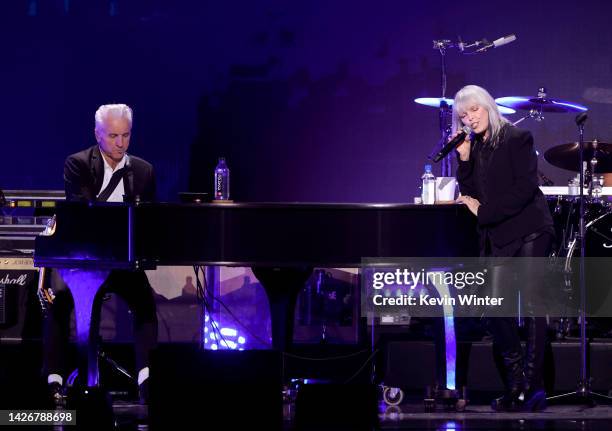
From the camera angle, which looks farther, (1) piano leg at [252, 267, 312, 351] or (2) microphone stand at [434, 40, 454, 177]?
(2) microphone stand at [434, 40, 454, 177]

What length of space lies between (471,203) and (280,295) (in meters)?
1.21

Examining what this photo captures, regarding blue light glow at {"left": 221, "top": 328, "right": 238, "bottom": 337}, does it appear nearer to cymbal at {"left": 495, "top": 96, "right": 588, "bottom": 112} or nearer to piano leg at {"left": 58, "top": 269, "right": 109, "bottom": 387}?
piano leg at {"left": 58, "top": 269, "right": 109, "bottom": 387}

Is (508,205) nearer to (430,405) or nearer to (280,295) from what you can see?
A: (430,405)

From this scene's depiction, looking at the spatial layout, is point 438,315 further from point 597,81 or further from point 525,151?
point 597,81

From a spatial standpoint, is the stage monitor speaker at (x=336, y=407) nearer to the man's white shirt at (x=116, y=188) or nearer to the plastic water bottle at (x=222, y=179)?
the man's white shirt at (x=116, y=188)

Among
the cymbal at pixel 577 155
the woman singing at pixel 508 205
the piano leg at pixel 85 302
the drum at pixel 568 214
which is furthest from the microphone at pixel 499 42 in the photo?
the piano leg at pixel 85 302

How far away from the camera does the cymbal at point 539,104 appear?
21.6ft

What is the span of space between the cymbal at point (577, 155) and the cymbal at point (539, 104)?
0.86ft

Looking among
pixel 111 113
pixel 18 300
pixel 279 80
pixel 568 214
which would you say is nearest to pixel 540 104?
pixel 568 214

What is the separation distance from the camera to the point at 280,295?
542 centimetres

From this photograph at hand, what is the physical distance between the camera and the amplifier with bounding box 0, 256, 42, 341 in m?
6.62

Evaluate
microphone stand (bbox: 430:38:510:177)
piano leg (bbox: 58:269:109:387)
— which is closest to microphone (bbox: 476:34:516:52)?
microphone stand (bbox: 430:38:510:177)

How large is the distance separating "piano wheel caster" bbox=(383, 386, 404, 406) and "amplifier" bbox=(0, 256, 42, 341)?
2.61 meters

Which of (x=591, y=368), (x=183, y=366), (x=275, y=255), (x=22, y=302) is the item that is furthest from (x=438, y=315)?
(x=22, y=302)
